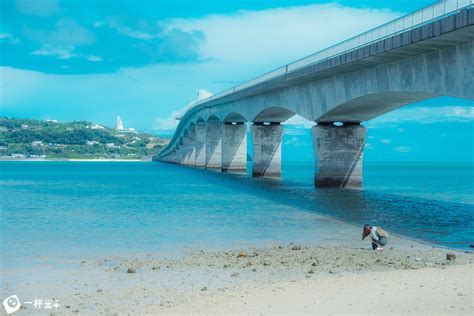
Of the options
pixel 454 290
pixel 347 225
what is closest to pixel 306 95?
pixel 347 225

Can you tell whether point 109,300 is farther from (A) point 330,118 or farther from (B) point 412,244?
(A) point 330,118

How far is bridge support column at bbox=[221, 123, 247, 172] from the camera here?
3226 inches

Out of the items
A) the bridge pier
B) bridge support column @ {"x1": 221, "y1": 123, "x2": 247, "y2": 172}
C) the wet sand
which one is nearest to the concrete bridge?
bridge support column @ {"x1": 221, "y1": 123, "x2": 247, "y2": 172}

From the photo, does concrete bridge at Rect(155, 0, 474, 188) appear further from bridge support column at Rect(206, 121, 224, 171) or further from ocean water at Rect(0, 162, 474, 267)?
bridge support column at Rect(206, 121, 224, 171)

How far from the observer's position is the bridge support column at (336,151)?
48.1 meters

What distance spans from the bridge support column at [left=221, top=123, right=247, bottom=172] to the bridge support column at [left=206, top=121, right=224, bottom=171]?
10993mm

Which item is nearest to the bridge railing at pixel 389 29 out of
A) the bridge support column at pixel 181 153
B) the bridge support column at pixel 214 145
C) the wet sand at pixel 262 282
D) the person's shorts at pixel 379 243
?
the person's shorts at pixel 379 243

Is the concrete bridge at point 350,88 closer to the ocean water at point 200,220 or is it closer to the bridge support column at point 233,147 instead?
the bridge support column at point 233,147

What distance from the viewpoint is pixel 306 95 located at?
4728 centimetres

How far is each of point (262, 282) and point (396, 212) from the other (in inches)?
816

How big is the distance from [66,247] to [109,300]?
8431 mm

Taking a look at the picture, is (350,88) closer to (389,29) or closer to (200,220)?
(389,29)

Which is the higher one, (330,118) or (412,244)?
(330,118)

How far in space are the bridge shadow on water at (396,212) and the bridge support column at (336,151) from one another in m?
1.39
